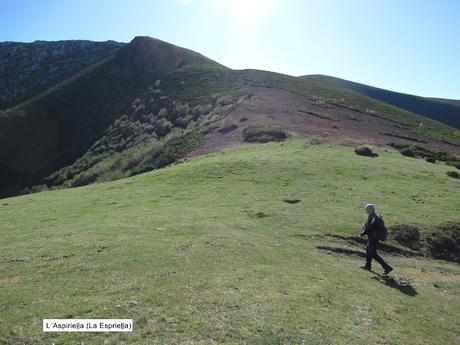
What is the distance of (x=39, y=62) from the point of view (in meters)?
164

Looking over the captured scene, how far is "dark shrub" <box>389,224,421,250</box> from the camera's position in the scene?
27.4 metres

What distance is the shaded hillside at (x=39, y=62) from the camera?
14825 cm

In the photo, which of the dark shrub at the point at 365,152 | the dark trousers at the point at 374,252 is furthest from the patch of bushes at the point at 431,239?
the dark shrub at the point at 365,152

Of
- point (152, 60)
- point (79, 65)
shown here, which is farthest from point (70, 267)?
point (79, 65)

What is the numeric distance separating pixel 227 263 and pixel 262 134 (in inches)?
1635

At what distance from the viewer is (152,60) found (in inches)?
4909

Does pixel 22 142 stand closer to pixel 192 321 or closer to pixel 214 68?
pixel 214 68

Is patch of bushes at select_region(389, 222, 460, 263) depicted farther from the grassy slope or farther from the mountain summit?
the mountain summit

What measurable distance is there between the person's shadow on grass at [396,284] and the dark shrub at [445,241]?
7.74m

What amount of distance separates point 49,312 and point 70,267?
4754 mm

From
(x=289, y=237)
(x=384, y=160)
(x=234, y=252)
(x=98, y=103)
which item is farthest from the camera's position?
(x=98, y=103)

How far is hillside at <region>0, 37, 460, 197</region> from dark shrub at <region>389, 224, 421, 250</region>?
29.0 metres

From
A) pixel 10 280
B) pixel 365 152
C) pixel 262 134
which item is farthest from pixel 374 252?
pixel 262 134

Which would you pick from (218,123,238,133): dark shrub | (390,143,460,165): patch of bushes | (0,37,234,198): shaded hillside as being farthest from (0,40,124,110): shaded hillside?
(390,143,460,165): patch of bushes
